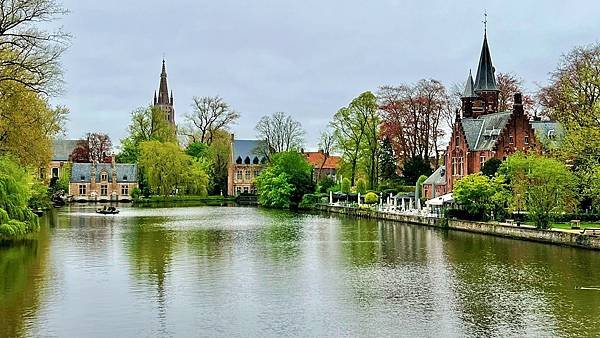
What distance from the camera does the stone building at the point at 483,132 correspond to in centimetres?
4512

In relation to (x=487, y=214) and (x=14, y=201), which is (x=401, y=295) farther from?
(x=487, y=214)

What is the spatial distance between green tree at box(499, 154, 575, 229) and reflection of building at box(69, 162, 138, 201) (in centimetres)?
5603

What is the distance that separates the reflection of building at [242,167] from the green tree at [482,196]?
50414 millimetres

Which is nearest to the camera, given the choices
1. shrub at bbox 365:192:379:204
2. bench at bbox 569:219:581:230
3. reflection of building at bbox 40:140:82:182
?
bench at bbox 569:219:581:230

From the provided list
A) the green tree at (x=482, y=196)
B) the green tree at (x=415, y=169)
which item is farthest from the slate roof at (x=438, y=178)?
the green tree at (x=482, y=196)

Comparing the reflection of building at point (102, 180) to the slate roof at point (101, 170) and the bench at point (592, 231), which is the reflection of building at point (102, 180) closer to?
the slate roof at point (101, 170)

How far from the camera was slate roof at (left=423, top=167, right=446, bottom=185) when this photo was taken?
51.0 metres

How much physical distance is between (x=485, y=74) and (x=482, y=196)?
17.5m

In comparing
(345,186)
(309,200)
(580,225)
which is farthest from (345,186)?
(580,225)

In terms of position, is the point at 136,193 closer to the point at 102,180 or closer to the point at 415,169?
the point at 102,180


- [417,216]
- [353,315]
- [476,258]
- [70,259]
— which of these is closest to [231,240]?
[70,259]

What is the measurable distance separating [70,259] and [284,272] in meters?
7.72

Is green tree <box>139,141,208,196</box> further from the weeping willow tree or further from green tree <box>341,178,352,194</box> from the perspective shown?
the weeping willow tree

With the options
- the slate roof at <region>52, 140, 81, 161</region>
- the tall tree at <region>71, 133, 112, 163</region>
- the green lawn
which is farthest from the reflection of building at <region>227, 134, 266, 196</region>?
the green lawn
